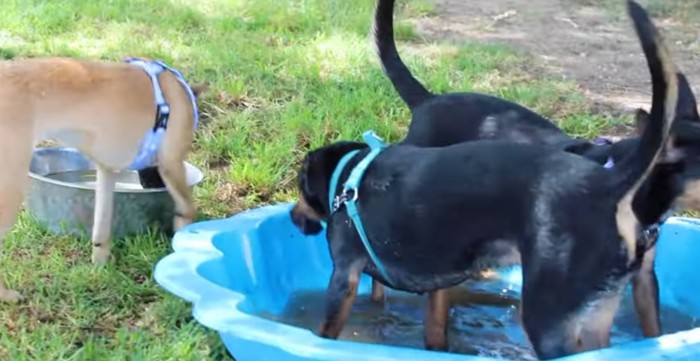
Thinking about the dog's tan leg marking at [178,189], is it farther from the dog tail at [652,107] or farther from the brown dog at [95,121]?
the dog tail at [652,107]

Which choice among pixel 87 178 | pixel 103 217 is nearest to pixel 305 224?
pixel 103 217

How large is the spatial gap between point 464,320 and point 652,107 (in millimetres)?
1618

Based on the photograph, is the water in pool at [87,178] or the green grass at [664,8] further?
the green grass at [664,8]

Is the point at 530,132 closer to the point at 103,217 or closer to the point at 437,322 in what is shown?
the point at 437,322

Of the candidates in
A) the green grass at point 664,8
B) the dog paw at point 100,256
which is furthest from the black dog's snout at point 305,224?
the green grass at point 664,8

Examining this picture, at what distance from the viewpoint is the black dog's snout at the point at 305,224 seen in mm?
4273

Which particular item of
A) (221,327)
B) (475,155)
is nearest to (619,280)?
(475,155)

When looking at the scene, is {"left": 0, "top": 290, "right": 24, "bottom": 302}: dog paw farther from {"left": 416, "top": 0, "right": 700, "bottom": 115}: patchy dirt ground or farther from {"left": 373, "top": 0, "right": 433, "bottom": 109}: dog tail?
{"left": 416, "top": 0, "right": 700, "bottom": 115}: patchy dirt ground

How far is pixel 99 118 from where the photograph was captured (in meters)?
4.56

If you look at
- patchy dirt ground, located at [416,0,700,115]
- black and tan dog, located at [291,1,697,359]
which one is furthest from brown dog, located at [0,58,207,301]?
patchy dirt ground, located at [416,0,700,115]

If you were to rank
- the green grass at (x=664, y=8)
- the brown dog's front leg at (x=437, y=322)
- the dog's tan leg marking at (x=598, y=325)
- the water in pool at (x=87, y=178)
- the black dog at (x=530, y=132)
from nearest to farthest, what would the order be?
the dog's tan leg marking at (x=598, y=325) → the black dog at (x=530, y=132) → the brown dog's front leg at (x=437, y=322) → the water in pool at (x=87, y=178) → the green grass at (x=664, y=8)

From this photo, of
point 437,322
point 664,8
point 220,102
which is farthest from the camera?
point 664,8

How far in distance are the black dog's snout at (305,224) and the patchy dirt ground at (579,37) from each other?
3.00 meters

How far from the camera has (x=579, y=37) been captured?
8.93m
